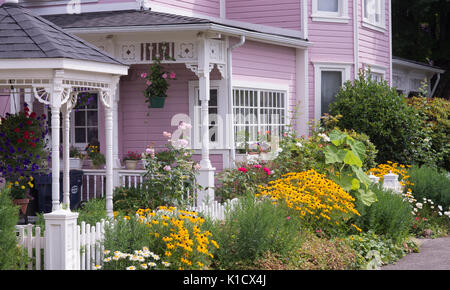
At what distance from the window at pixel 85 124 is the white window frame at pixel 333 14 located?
239 inches

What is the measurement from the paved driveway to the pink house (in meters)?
→ 3.79

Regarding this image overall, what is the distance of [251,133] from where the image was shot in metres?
14.9

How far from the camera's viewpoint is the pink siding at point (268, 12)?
56.4 ft

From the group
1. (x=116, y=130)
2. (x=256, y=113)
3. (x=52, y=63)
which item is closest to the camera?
(x=52, y=63)

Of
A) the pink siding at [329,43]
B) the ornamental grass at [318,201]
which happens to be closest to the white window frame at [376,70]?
the pink siding at [329,43]

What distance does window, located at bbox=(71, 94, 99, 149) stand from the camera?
1437 cm

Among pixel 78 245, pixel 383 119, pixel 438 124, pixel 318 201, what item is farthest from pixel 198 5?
pixel 78 245

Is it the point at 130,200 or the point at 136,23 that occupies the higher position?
the point at 136,23

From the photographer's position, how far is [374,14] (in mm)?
19484

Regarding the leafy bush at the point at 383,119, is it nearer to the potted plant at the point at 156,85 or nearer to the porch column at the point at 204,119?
the potted plant at the point at 156,85

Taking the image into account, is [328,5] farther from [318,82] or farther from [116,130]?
[116,130]

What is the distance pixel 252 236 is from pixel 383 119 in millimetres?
8454

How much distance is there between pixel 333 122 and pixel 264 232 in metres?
8.22
